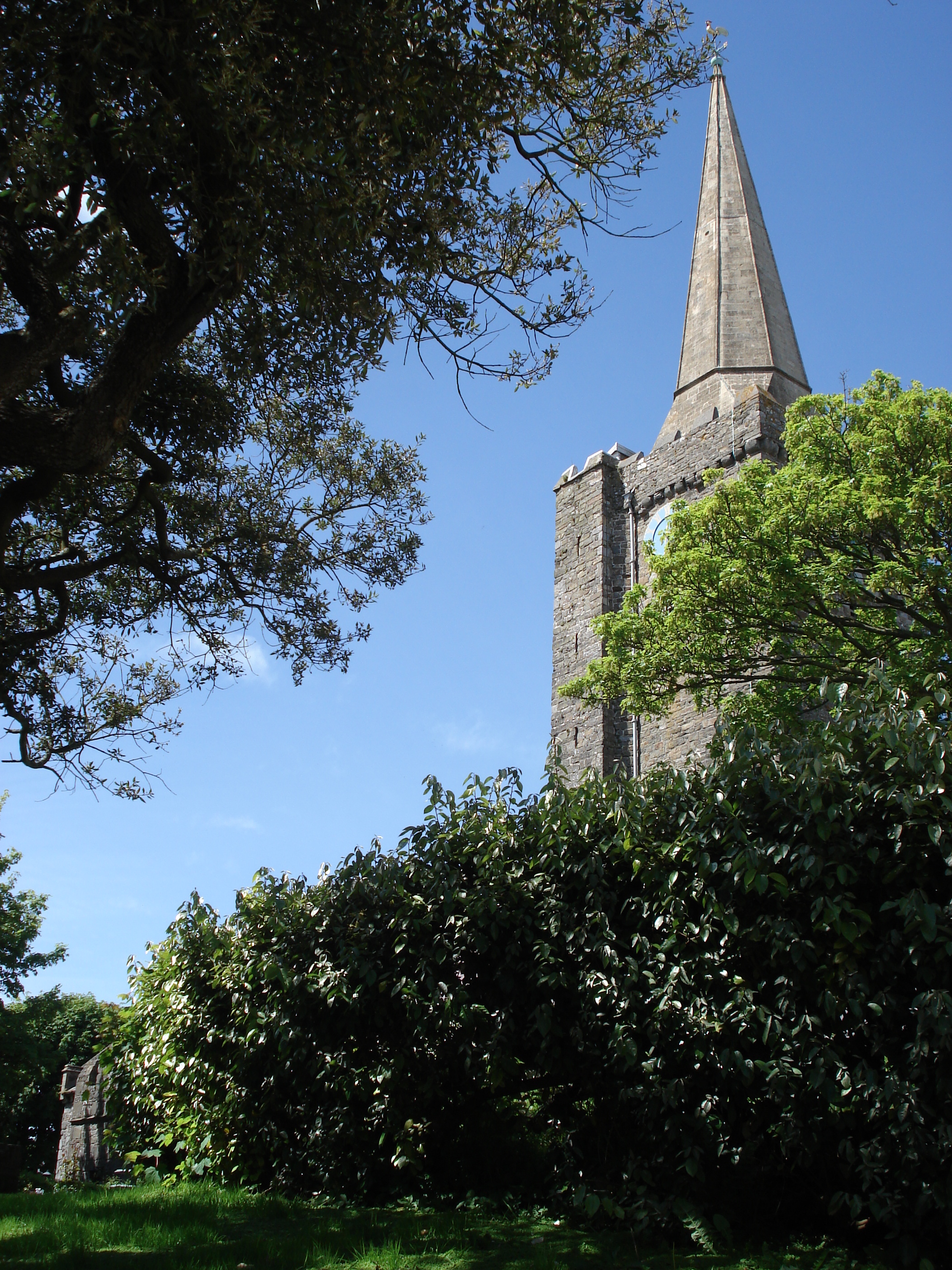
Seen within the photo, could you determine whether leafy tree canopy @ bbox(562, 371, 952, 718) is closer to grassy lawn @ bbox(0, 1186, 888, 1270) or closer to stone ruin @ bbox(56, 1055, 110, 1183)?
grassy lawn @ bbox(0, 1186, 888, 1270)

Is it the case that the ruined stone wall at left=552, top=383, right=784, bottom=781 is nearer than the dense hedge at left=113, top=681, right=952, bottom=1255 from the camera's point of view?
No

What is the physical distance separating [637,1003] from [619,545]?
2667 cm

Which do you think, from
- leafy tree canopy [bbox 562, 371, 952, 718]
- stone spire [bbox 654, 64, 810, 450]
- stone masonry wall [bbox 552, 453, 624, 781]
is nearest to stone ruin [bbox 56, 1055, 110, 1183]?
leafy tree canopy [bbox 562, 371, 952, 718]

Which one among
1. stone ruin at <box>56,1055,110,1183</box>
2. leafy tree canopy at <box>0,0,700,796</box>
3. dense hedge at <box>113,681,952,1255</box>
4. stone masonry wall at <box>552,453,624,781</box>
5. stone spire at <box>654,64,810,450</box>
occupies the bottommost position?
stone ruin at <box>56,1055,110,1183</box>

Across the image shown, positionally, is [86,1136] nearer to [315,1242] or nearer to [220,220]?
[315,1242]

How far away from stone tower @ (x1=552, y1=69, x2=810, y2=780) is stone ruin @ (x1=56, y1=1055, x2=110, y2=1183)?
1676 cm

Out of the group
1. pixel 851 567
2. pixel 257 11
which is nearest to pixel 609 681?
pixel 851 567

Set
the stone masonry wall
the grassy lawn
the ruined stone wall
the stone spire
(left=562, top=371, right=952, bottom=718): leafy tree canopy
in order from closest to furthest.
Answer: the grassy lawn
(left=562, top=371, right=952, bottom=718): leafy tree canopy
the ruined stone wall
the stone masonry wall
the stone spire

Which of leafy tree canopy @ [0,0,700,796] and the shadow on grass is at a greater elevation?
leafy tree canopy @ [0,0,700,796]

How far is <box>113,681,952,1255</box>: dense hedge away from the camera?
505 centimetres

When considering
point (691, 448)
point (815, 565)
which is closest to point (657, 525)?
point (691, 448)

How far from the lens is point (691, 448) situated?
99.5ft

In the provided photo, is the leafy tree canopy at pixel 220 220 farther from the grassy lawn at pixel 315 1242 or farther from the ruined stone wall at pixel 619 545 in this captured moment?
the ruined stone wall at pixel 619 545

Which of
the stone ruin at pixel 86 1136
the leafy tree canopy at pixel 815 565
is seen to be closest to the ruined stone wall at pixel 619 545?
the leafy tree canopy at pixel 815 565
